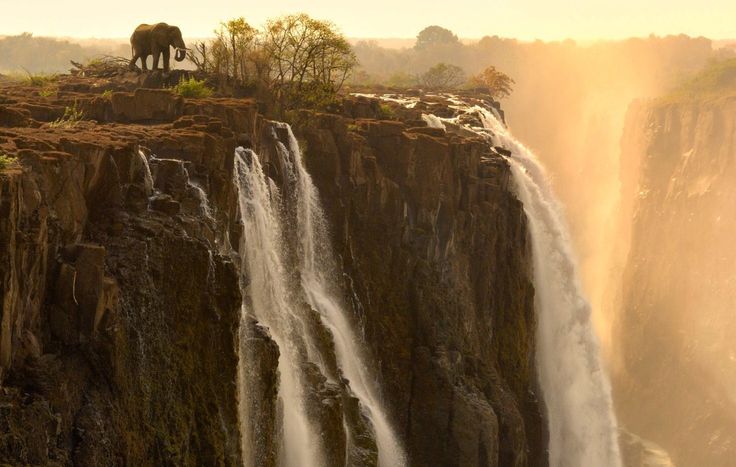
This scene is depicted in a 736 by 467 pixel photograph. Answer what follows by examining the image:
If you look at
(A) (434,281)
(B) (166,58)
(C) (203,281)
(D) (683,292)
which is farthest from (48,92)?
(D) (683,292)

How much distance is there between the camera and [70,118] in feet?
88.8

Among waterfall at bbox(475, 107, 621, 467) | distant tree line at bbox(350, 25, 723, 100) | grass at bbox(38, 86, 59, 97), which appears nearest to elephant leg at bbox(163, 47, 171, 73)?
grass at bbox(38, 86, 59, 97)

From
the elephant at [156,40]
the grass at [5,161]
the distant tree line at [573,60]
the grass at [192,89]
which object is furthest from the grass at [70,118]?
the distant tree line at [573,60]

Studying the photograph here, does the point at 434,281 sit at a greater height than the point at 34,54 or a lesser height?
lesser

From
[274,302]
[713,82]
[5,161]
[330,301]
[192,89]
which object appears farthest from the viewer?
[713,82]

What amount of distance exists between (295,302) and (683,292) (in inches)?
2092

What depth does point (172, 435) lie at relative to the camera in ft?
63.8

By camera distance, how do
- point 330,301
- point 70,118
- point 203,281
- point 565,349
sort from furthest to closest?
point 565,349 → point 330,301 → point 70,118 → point 203,281

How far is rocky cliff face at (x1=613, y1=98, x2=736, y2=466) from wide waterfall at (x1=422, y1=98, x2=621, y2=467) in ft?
73.6

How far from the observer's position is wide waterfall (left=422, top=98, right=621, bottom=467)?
44062mm

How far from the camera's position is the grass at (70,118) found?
2580 cm

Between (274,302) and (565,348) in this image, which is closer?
(274,302)

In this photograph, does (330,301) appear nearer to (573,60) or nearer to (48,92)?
(48,92)

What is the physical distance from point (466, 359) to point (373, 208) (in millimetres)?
6028
